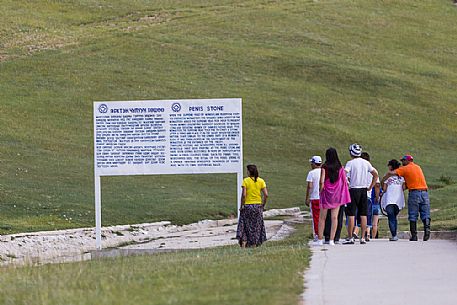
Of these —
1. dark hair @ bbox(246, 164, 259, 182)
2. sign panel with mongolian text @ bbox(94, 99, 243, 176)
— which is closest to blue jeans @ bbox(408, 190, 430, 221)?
dark hair @ bbox(246, 164, 259, 182)

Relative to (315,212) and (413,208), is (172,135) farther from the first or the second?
(413,208)

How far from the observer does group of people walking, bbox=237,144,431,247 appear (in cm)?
1939

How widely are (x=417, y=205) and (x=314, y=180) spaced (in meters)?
2.06

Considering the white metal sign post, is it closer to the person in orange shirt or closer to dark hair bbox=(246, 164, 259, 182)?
dark hair bbox=(246, 164, 259, 182)

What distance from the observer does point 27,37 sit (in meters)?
60.2

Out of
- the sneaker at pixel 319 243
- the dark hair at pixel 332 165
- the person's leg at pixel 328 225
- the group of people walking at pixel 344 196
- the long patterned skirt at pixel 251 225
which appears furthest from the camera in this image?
the long patterned skirt at pixel 251 225

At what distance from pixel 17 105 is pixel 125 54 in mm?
11370

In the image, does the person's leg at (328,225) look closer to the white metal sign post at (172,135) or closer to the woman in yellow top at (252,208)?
the woman in yellow top at (252,208)

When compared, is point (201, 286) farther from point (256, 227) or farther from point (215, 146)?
point (215, 146)

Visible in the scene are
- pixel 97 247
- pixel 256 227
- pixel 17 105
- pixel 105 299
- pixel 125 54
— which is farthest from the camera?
pixel 125 54

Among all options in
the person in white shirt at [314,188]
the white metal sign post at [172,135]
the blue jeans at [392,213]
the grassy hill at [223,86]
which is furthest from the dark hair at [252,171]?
the grassy hill at [223,86]

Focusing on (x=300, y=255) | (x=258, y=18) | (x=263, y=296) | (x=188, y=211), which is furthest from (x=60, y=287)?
(x=258, y=18)

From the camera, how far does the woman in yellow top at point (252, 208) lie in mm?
20953

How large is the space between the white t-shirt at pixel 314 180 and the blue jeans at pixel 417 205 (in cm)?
181
